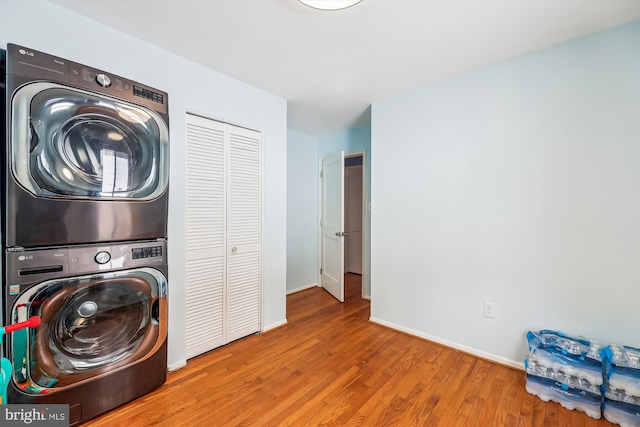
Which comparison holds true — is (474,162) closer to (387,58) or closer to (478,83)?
(478,83)

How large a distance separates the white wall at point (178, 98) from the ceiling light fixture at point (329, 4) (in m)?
1.18

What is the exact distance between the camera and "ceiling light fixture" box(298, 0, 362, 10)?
1438mm

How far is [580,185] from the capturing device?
1.84 meters

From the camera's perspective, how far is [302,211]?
4148mm

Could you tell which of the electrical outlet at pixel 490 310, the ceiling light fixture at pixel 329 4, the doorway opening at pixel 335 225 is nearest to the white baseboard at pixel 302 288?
the doorway opening at pixel 335 225

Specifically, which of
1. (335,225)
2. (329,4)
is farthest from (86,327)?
(335,225)

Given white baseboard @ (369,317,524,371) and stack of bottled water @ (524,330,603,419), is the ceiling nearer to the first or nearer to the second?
stack of bottled water @ (524,330,603,419)

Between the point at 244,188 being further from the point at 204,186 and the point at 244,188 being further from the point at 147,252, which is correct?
the point at 147,252

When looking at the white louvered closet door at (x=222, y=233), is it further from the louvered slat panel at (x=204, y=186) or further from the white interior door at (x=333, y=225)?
the white interior door at (x=333, y=225)

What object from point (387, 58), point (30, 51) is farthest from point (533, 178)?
point (30, 51)

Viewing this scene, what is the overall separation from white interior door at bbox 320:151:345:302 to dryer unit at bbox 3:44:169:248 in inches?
91.0

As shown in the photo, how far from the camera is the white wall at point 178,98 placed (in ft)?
4.97

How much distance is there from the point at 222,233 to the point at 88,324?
42.4 inches

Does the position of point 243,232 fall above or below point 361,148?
below
